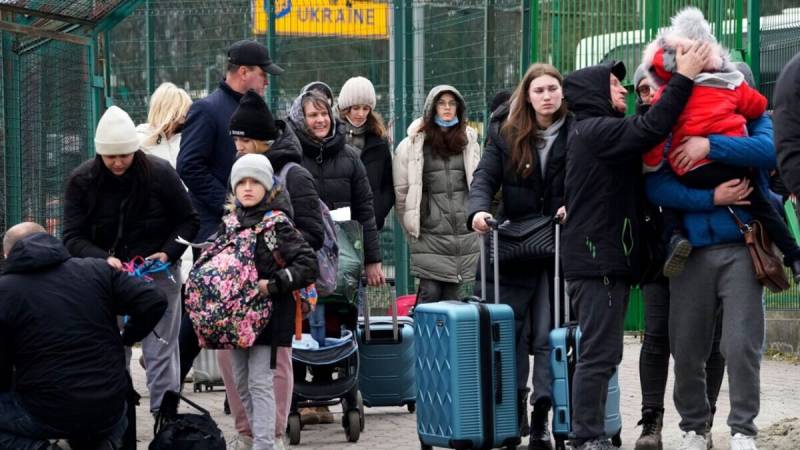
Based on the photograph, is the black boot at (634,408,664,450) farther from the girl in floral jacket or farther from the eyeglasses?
the girl in floral jacket

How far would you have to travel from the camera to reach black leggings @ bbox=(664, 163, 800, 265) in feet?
23.0

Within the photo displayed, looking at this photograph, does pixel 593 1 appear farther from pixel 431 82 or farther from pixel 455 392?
pixel 455 392

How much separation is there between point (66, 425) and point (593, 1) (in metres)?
7.31

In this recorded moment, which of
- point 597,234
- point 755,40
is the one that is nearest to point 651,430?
point 597,234

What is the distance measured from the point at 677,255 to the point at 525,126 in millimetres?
1350

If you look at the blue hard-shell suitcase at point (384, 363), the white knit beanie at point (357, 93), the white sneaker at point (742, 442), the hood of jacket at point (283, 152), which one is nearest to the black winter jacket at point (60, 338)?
the hood of jacket at point (283, 152)

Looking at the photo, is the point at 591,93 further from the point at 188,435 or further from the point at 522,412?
the point at 188,435

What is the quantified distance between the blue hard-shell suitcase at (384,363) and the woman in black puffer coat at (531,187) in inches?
54.6

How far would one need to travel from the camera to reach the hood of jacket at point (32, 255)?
6738 mm

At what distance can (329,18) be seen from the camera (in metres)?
13.9

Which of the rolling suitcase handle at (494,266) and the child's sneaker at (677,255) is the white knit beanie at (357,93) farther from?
the child's sneaker at (677,255)

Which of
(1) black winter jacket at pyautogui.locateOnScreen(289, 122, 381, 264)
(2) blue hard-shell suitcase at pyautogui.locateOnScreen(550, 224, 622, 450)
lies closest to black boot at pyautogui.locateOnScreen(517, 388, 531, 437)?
(2) blue hard-shell suitcase at pyautogui.locateOnScreen(550, 224, 622, 450)

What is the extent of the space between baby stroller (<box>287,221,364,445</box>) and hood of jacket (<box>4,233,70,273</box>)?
7.09ft

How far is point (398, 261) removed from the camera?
43.9 ft
